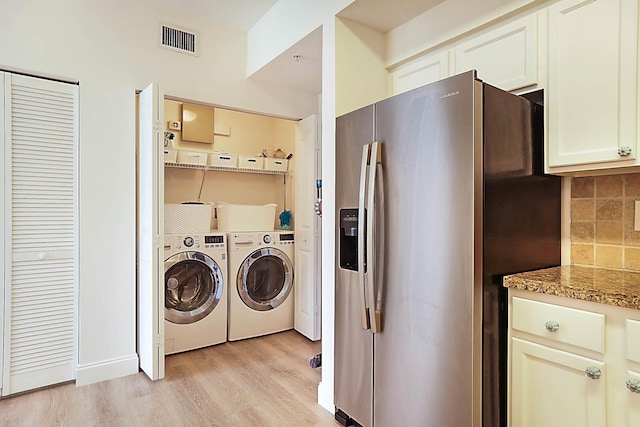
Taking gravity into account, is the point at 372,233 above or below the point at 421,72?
below

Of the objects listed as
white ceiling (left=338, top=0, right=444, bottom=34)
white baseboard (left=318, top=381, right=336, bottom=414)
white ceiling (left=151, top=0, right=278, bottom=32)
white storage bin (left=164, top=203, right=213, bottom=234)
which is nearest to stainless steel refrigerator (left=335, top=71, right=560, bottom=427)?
white baseboard (left=318, top=381, right=336, bottom=414)

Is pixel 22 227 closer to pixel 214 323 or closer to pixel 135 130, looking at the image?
pixel 135 130

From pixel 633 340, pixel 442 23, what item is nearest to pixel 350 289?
pixel 633 340

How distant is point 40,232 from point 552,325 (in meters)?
2.86

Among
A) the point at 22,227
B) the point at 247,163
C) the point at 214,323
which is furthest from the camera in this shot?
the point at 247,163

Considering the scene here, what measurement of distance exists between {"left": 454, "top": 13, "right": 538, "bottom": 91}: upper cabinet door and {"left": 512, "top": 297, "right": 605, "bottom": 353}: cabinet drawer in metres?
0.99

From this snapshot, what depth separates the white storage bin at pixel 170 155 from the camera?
329cm

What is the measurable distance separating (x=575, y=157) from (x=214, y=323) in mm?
2877

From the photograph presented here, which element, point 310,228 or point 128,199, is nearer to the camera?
point 128,199

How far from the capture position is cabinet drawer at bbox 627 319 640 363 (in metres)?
1.23

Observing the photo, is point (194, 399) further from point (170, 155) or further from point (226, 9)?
point (226, 9)

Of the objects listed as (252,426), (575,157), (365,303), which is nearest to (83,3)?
(365,303)

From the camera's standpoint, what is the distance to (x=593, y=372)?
4.31 ft

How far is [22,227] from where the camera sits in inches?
95.0
